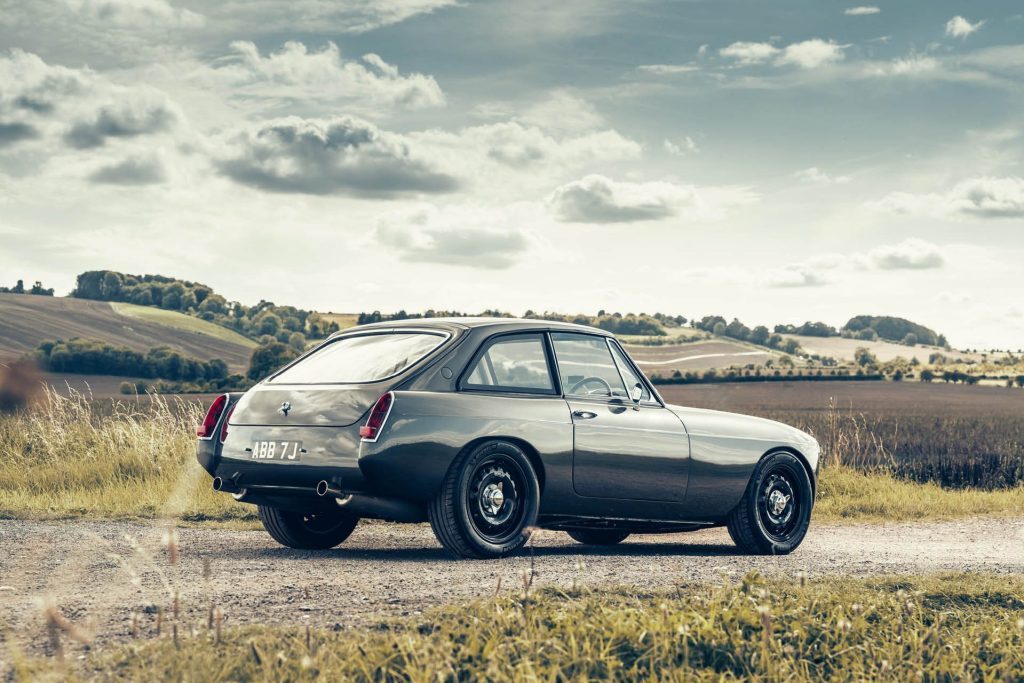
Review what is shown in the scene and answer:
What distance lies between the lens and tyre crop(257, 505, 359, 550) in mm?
8844

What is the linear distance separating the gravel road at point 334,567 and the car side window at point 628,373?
116 cm

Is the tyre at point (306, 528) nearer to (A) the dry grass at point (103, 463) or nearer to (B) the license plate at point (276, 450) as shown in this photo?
(B) the license plate at point (276, 450)

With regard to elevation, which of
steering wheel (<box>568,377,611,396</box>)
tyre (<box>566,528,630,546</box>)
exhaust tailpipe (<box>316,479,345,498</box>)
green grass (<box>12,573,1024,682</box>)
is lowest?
tyre (<box>566,528,630,546</box>)

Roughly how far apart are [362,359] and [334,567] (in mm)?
1462

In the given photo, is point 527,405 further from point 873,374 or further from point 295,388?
point 873,374

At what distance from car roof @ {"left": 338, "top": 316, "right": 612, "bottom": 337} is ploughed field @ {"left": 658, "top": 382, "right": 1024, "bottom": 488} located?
9.86m

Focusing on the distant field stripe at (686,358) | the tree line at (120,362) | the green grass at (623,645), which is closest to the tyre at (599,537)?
the green grass at (623,645)

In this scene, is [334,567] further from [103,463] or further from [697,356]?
[697,356]

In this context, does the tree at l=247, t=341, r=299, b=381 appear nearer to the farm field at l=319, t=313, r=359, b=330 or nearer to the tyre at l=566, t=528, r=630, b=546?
the farm field at l=319, t=313, r=359, b=330

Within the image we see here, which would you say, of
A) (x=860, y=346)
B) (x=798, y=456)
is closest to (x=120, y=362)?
(x=860, y=346)

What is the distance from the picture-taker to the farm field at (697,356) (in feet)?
211

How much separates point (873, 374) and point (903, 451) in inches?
1587

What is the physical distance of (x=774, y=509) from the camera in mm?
9445

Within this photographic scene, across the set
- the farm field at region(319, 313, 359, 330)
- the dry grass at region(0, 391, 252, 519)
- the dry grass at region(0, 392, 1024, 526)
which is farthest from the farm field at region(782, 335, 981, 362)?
the dry grass at region(0, 391, 252, 519)
